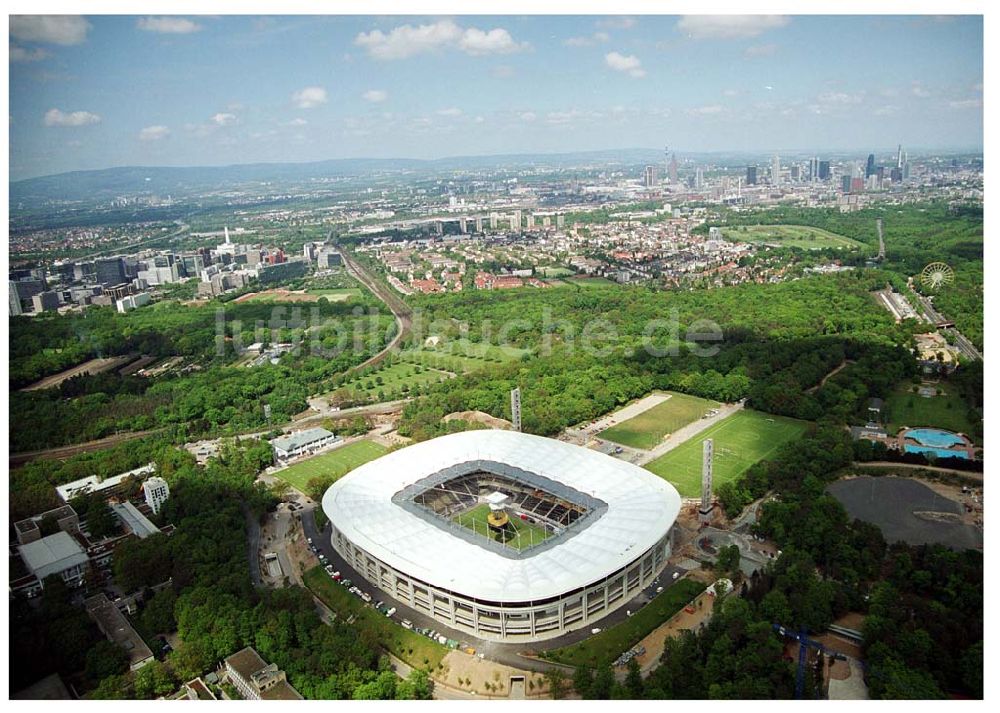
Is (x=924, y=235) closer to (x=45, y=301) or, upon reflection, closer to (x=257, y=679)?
(x=257, y=679)

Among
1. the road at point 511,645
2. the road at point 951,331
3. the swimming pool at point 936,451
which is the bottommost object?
the road at point 511,645

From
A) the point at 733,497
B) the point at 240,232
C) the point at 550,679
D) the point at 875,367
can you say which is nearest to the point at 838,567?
the point at 733,497

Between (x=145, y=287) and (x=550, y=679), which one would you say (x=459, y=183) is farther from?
(x=550, y=679)

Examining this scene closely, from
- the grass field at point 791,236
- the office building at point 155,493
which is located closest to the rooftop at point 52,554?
the office building at point 155,493

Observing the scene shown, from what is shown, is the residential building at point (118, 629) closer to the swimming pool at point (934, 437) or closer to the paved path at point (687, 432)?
the paved path at point (687, 432)

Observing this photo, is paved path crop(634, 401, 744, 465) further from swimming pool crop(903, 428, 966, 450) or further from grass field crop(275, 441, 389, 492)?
grass field crop(275, 441, 389, 492)

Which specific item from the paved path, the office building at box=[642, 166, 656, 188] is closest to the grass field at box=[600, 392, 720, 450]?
the paved path

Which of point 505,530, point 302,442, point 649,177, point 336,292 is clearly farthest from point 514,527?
point 649,177
